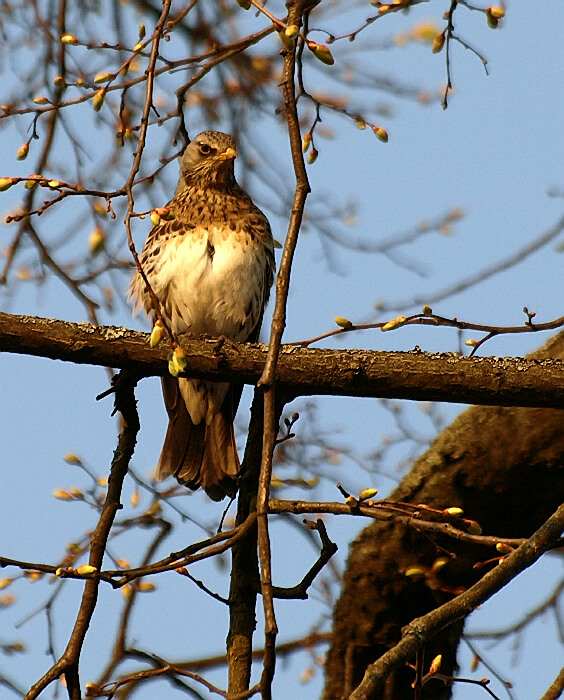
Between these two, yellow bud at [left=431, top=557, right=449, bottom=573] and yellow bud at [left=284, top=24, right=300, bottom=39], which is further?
yellow bud at [left=431, top=557, right=449, bottom=573]

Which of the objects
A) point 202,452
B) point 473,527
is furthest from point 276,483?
point 473,527

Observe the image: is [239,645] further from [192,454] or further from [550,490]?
[192,454]

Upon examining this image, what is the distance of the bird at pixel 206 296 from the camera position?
487cm

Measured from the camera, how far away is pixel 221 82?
5.30m

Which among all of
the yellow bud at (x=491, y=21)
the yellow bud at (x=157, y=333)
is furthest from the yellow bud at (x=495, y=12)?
the yellow bud at (x=157, y=333)

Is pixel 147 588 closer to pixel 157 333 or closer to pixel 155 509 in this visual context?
pixel 155 509

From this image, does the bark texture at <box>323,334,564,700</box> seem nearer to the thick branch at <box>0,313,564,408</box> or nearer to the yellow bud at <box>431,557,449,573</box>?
the yellow bud at <box>431,557,449,573</box>

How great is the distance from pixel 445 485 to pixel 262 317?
1552mm

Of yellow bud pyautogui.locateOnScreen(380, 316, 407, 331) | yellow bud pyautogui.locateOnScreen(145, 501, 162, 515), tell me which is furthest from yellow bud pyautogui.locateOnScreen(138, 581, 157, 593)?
yellow bud pyautogui.locateOnScreen(380, 316, 407, 331)

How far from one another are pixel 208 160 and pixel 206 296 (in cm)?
88

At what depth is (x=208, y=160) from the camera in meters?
5.44

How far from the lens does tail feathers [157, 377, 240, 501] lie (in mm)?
4820

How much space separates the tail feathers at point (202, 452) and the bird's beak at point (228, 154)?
1159mm

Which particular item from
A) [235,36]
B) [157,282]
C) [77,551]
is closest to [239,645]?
[77,551]
